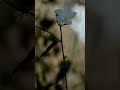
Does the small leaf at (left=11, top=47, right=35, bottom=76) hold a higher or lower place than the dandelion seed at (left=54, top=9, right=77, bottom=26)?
lower

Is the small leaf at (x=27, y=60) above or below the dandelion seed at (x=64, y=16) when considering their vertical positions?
below

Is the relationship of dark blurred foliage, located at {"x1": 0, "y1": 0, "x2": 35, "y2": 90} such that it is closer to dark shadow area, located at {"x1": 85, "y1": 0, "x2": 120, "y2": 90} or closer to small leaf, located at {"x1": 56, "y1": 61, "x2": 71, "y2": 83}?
small leaf, located at {"x1": 56, "y1": 61, "x2": 71, "y2": 83}

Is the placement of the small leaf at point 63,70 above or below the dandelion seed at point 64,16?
below

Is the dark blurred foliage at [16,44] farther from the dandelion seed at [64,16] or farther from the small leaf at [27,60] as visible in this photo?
the dandelion seed at [64,16]

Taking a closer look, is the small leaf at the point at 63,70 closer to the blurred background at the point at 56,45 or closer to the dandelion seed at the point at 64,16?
the blurred background at the point at 56,45

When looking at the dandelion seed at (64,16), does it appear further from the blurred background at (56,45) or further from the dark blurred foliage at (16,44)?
the dark blurred foliage at (16,44)

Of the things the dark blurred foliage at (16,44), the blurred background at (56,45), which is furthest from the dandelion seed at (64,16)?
the dark blurred foliage at (16,44)

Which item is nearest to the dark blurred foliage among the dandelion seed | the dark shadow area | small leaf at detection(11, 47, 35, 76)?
small leaf at detection(11, 47, 35, 76)
